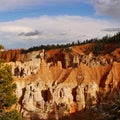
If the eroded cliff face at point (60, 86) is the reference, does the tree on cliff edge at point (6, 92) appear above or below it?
above

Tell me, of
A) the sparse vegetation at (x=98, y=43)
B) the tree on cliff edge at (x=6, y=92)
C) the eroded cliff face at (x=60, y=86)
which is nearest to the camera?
the tree on cliff edge at (x=6, y=92)

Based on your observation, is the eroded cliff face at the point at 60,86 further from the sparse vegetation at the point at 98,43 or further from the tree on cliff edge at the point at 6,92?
the tree on cliff edge at the point at 6,92

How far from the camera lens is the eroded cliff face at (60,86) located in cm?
6366

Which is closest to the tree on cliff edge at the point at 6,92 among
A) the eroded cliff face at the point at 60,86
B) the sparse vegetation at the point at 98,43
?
the eroded cliff face at the point at 60,86

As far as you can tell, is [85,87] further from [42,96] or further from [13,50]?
[13,50]

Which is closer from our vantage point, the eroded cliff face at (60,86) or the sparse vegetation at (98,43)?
the eroded cliff face at (60,86)

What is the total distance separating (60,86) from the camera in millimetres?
66750

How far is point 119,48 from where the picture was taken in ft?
293

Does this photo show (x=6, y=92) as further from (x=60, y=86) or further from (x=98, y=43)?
(x=98, y=43)

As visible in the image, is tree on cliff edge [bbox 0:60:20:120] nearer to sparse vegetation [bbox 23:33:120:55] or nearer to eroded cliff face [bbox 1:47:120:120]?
eroded cliff face [bbox 1:47:120:120]

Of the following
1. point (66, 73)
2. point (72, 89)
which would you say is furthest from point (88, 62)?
point (72, 89)

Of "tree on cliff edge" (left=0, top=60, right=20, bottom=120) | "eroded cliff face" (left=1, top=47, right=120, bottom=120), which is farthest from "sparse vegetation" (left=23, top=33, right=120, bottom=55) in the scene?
"tree on cliff edge" (left=0, top=60, right=20, bottom=120)

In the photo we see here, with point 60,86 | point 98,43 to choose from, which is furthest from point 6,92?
point 98,43

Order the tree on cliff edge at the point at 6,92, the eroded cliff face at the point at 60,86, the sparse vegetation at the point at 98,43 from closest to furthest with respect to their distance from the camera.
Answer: the tree on cliff edge at the point at 6,92
the eroded cliff face at the point at 60,86
the sparse vegetation at the point at 98,43
